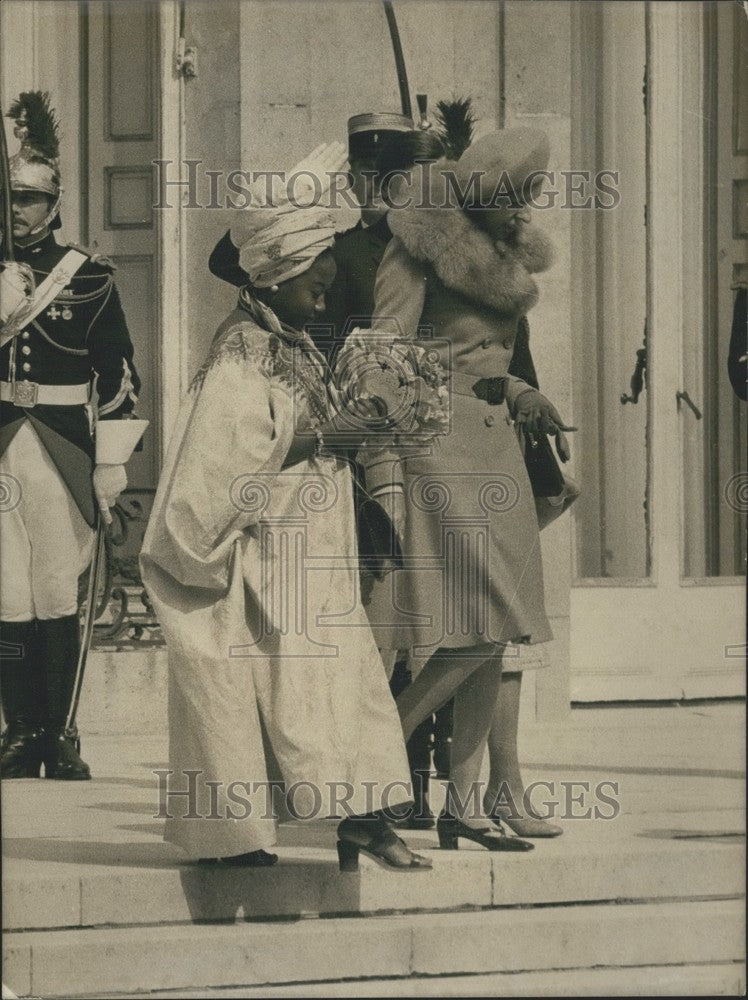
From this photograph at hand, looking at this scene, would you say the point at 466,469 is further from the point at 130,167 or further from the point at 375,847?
the point at 130,167

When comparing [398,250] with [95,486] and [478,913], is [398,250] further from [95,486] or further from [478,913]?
[478,913]

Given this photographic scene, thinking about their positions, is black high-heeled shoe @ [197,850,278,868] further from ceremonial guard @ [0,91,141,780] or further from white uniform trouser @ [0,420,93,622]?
white uniform trouser @ [0,420,93,622]

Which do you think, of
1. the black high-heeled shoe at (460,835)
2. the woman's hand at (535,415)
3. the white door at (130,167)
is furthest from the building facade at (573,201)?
the black high-heeled shoe at (460,835)

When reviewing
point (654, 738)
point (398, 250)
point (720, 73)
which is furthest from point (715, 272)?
point (654, 738)

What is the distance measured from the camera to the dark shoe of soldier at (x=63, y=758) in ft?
18.8

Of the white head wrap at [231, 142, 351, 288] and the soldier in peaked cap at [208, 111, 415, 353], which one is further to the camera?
the soldier in peaked cap at [208, 111, 415, 353]

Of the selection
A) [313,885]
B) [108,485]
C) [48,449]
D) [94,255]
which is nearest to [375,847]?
[313,885]

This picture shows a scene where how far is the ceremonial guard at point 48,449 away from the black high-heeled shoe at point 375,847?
81 cm

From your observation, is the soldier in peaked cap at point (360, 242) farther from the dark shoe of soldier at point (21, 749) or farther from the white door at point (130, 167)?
the dark shoe of soldier at point (21, 749)

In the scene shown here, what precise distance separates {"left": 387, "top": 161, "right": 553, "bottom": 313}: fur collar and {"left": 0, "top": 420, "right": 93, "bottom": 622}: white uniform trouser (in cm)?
125

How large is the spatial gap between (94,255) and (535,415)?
1.38 meters

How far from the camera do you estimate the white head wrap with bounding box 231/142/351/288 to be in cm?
537

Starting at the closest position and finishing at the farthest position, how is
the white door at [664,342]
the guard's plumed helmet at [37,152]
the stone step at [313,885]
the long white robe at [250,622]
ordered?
the long white robe at [250,622] < the stone step at [313,885] < the guard's plumed helmet at [37,152] < the white door at [664,342]

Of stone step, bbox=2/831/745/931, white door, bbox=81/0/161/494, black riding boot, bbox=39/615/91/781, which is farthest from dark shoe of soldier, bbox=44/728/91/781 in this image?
white door, bbox=81/0/161/494
